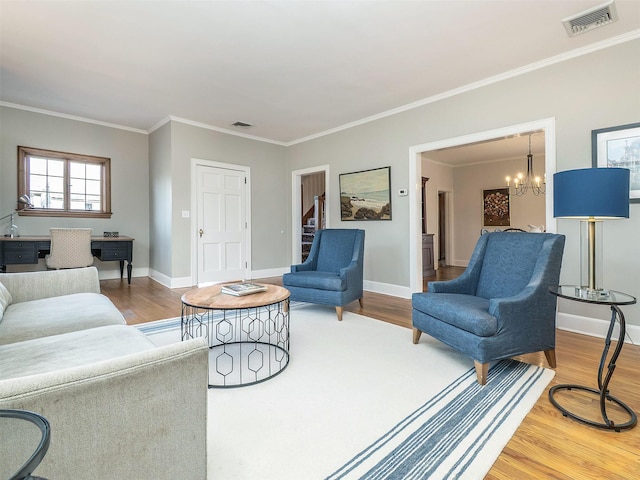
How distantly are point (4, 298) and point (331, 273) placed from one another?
9.18 feet

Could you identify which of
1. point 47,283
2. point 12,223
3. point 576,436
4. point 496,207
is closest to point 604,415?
point 576,436

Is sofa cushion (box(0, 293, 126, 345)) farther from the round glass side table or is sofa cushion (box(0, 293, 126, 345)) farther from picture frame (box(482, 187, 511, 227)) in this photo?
picture frame (box(482, 187, 511, 227))

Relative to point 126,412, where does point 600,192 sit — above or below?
above

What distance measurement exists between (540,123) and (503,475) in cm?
328

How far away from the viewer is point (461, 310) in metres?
2.19

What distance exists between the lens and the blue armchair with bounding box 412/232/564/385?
2066 millimetres

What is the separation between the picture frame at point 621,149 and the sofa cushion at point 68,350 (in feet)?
12.6

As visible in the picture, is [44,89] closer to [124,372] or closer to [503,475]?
[124,372]

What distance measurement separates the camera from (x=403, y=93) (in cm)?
409

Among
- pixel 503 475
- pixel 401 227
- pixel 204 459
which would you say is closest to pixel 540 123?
pixel 401 227

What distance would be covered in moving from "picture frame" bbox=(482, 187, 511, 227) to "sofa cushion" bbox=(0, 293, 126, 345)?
7964mm

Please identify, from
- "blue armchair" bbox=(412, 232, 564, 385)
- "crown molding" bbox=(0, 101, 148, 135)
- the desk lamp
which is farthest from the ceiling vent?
the desk lamp

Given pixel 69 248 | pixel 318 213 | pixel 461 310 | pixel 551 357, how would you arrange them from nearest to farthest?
pixel 461 310
pixel 551 357
pixel 69 248
pixel 318 213

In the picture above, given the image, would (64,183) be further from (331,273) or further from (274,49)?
(331,273)
